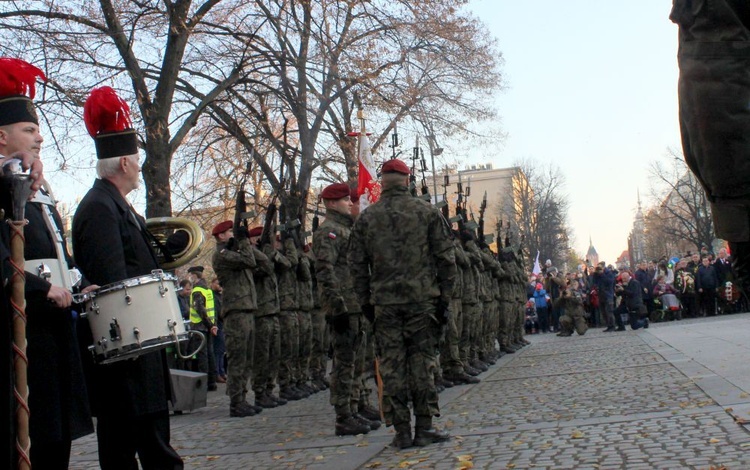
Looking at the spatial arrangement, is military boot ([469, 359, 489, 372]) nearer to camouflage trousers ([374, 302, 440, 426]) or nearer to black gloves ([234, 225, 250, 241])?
black gloves ([234, 225, 250, 241])

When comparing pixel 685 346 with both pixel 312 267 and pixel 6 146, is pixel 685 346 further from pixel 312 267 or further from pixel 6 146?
pixel 6 146

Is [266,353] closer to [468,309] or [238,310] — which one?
[238,310]

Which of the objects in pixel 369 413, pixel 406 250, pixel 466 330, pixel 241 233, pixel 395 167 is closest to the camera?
pixel 406 250

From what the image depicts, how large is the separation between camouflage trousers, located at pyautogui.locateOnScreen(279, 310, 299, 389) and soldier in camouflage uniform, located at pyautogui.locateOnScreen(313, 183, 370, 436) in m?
3.70

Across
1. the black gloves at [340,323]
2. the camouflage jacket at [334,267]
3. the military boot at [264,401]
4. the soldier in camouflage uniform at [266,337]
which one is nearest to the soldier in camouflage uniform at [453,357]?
the soldier in camouflage uniform at [266,337]

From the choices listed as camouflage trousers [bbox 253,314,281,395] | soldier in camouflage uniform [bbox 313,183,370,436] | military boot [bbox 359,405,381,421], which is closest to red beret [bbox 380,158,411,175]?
soldier in camouflage uniform [bbox 313,183,370,436]

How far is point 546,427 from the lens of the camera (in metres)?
7.89

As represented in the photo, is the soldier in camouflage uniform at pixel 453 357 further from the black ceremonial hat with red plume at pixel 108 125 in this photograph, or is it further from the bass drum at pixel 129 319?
the bass drum at pixel 129 319

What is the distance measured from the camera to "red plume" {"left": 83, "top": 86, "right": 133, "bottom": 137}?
16.6 feet

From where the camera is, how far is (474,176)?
410 ft

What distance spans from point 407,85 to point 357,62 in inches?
141

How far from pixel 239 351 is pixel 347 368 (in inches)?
114

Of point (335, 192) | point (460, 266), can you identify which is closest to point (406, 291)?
point (335, 192)

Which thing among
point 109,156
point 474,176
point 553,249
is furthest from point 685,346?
point 474,176
